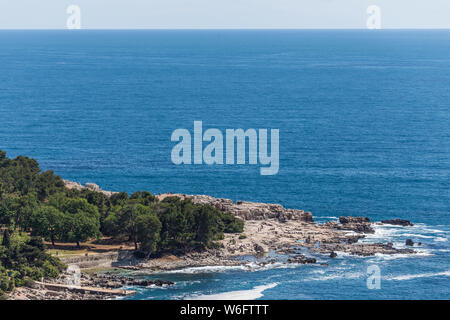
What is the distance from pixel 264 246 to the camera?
95250mm

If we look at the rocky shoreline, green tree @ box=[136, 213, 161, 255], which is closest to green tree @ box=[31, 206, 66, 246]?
the rocky shoreline

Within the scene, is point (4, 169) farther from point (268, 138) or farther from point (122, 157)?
point (268, 138)

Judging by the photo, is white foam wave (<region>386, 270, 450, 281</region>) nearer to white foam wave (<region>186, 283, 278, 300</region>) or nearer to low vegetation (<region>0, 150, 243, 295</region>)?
white foam wave (<region>186, 283, 278, 300</region>)

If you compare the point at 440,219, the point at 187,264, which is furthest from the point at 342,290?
the point at 440,219

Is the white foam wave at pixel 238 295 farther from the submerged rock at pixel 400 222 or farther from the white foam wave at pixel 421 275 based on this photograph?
the submerged rock at pixel 400 222

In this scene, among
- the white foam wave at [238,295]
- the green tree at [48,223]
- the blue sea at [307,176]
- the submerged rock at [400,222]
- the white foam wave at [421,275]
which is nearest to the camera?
the white foam wave at [238,295]

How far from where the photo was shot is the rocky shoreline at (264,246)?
270ft

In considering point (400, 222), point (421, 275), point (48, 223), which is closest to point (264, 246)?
point (421, 275)

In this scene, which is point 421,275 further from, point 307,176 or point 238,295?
point 307,176

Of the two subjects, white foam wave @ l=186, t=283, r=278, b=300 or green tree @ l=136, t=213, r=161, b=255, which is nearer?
white foam wave @ l=186, t=283, r=278, b=300

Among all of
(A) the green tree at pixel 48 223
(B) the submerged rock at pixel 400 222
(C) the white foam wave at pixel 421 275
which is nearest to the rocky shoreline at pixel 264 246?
(B) the submerged rock at pixel 400 222

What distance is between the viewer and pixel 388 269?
87688mm

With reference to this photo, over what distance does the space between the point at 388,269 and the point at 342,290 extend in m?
10.4

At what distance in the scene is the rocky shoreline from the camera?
82406 millimetres
